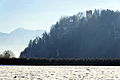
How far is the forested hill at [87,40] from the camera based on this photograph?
167m

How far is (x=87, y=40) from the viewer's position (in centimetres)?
17500

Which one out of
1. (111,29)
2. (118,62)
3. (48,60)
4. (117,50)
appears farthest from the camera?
(111,29)

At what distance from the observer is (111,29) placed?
179000mm

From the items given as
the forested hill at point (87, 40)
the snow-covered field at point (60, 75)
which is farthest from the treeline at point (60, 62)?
the forested hill at point (87, 40)

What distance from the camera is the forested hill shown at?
549ft

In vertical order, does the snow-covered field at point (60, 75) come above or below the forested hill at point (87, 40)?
below

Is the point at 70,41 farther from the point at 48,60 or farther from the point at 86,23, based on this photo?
the point at 48,60

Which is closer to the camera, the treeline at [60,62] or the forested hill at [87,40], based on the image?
the treeline at [60,62]

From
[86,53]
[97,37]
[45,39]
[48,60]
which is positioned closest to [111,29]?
[97,37]

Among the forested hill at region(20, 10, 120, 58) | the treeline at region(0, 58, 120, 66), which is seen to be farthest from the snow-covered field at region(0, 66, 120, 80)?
the forested hill at region(20, 10, 120, 58)

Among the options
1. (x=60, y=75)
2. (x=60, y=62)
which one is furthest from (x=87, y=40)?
(x=60, y=75)

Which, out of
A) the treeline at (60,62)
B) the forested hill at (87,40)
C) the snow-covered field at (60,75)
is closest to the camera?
the snow-covered field at (60,75)

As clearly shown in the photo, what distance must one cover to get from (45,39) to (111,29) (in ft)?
154

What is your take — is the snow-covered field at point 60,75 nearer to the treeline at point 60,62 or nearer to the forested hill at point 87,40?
the treeline at point 60,62
